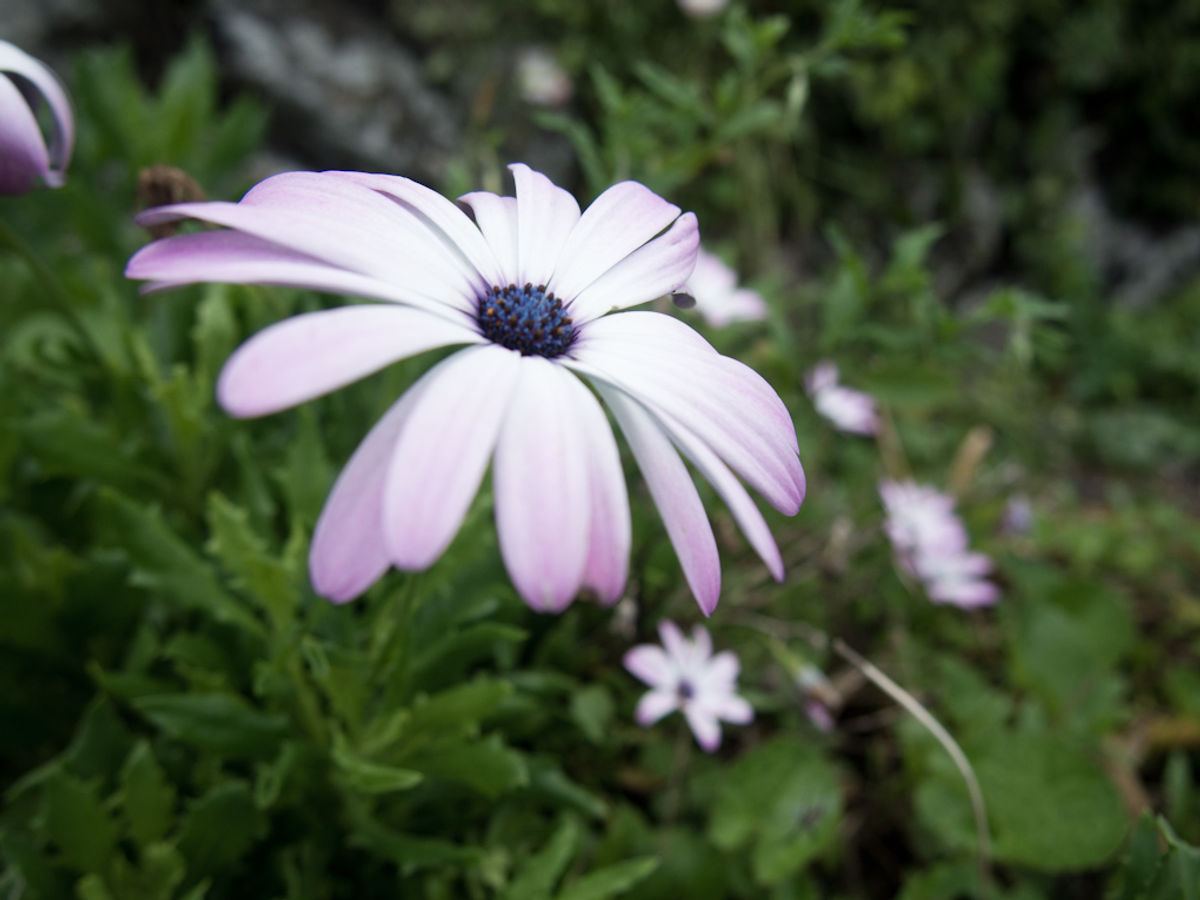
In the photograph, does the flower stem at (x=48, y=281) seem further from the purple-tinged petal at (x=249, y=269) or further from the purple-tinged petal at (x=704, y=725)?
the purple-tinged petal at (x=704, y=725)

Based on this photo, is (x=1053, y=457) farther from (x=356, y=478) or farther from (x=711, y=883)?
(x=356, y=478)

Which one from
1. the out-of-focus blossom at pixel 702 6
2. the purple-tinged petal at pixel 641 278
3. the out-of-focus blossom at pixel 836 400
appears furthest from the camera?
the out-of-focus blossom at pixel 702 6

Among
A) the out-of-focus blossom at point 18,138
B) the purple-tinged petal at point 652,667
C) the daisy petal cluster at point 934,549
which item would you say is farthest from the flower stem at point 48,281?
the daisy petal cluster at point 934,549

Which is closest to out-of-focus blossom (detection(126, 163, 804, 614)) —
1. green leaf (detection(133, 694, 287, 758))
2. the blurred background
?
the blurred background

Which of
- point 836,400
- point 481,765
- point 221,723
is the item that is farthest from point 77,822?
point 836,400

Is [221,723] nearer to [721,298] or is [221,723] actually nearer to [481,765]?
[481,765]

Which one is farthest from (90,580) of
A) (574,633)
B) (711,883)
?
(711,883)
